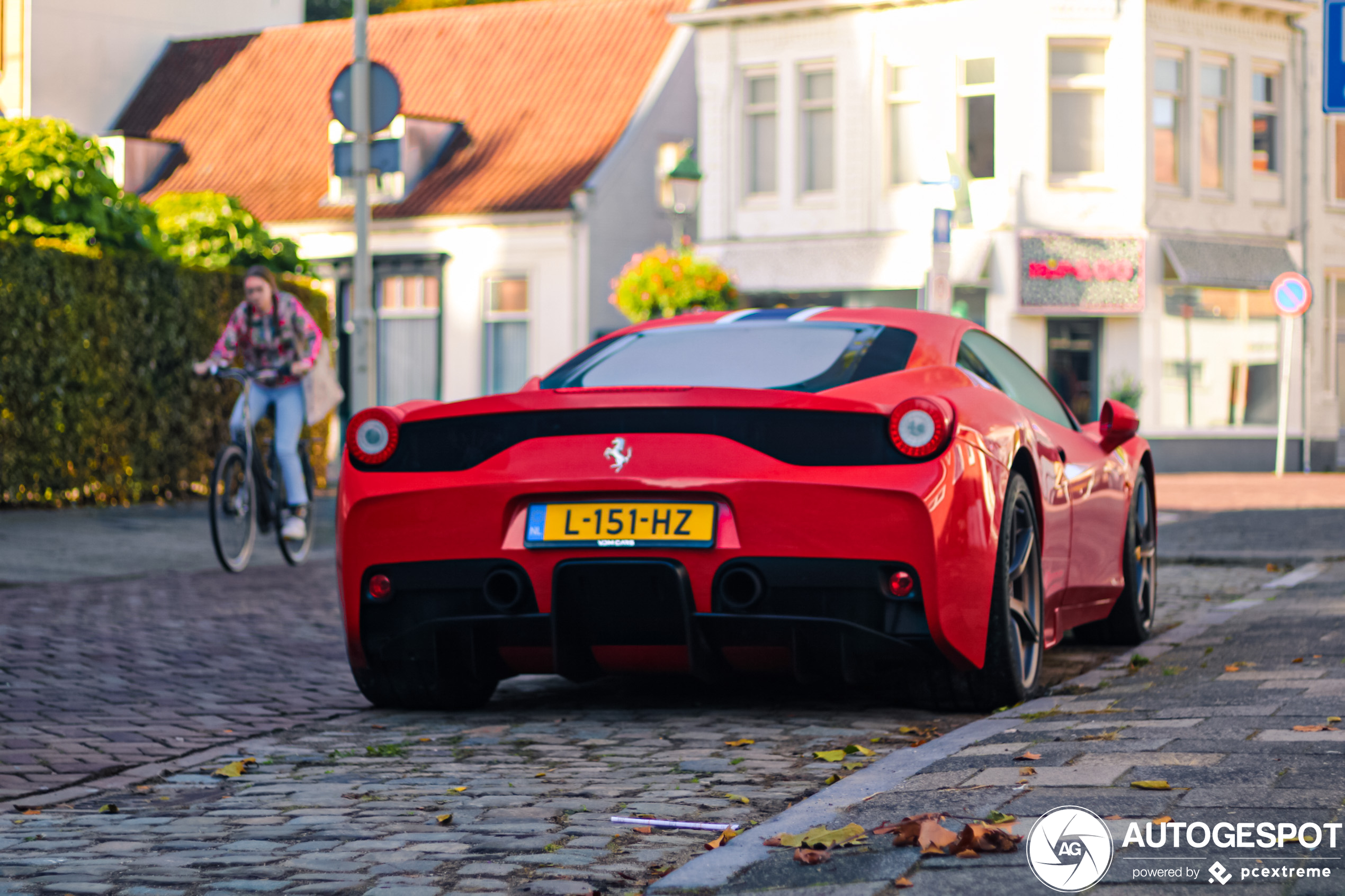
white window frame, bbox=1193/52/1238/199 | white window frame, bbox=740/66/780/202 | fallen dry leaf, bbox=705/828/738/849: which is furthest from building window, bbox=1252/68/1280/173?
fallen dry leaf, bbox=705/828/738/849

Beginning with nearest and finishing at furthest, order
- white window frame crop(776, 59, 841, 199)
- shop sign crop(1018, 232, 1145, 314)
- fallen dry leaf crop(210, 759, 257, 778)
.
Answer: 1. fallen dry leaf crop(210, 759, 257, 778)
2. shop sign crop(1018, 232, 1145, 314)
3. white window frame crop(776, 59, 841, 199)

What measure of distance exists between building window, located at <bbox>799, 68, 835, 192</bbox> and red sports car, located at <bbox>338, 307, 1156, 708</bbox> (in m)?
25.2

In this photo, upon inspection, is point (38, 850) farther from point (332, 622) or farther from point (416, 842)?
point (332, 622)

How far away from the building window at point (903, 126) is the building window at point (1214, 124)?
4.42 meters

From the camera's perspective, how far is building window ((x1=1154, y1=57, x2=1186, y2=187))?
29.0 meters

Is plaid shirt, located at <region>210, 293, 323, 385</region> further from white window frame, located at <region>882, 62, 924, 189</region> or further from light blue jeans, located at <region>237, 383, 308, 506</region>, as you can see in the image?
white window frame, located at <region>882, 62, 924, 189</region>

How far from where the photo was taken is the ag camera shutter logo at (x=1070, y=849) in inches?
128

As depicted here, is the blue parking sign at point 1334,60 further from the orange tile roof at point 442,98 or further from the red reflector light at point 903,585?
the orange tile roof at point 442,98

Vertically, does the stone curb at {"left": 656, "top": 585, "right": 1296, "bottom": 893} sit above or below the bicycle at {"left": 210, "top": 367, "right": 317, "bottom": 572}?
below

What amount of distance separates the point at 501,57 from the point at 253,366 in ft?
82.9

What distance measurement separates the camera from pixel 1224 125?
29.9 metres

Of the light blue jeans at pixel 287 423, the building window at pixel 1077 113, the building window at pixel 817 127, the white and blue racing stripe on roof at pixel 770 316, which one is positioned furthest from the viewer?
the building window at pixel 817 127

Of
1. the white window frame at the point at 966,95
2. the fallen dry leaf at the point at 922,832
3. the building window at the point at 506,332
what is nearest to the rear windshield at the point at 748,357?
the fallen dry leaf at the point at 922,832

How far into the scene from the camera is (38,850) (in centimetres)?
400
